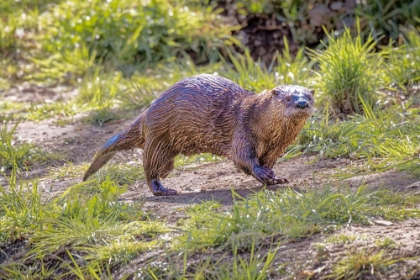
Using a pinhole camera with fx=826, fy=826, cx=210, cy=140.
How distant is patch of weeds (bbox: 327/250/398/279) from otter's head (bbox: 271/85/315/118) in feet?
3.62

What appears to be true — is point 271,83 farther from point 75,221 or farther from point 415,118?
point 75,221

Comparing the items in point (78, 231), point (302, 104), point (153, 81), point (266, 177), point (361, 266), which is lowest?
point (153, 81)

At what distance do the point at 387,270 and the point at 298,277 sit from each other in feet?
1.11

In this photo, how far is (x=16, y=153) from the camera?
18.1 feet

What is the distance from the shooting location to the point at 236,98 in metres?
4.46

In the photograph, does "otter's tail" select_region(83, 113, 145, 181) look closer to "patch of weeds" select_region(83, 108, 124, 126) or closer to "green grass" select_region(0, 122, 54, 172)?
"green grass" select_region(0, 122, 54, 172)

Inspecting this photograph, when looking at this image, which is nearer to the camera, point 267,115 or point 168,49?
point 267,115

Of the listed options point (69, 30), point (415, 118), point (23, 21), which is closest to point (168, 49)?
point (69, 30)

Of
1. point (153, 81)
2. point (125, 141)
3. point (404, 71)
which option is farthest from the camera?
point (153, 81)

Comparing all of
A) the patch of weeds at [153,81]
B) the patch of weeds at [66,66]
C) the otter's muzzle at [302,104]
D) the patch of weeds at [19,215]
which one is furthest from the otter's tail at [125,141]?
the patch of weeds at [66,66]

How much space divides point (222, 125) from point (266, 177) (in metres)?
0.39

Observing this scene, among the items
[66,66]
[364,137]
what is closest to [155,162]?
[364,137]

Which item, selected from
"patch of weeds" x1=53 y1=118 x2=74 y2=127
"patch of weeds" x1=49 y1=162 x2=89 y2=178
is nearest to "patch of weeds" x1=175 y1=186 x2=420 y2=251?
"patch of weeds" x1=49 y1=162 x2=89 y2=178

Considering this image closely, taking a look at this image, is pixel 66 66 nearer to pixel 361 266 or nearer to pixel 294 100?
pixel 294 100
